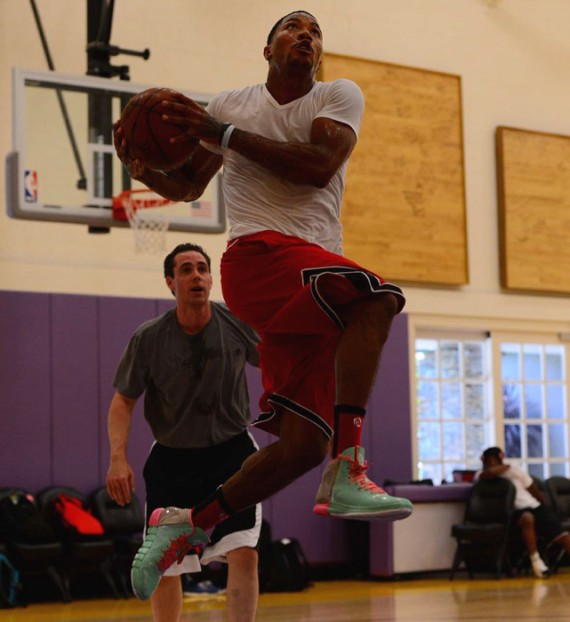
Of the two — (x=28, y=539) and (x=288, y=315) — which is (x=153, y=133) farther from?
(x=28, y=539)

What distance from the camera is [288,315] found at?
3.71 m

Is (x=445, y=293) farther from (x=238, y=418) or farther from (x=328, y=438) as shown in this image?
(x=328, y=438)

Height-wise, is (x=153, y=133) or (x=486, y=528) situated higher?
(x=153, y=133)

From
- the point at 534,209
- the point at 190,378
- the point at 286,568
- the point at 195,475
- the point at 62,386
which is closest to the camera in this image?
the point at 195,475

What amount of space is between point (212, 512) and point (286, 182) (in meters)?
1.18

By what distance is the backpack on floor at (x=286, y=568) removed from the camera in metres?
10.6

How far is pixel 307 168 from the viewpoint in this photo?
377 cm

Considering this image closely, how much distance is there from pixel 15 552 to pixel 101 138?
3.56 m

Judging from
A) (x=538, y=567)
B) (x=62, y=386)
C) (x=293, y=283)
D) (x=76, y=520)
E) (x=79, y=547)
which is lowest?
(x=538, y=567)

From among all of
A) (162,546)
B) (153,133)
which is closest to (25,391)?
(162,546)

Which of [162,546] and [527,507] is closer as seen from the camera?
[162,546]

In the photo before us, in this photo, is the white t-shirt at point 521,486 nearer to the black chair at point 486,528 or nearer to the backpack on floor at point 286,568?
the black chair at point 486,528

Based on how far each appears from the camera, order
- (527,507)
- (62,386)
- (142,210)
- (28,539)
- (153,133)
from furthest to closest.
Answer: (527,507) → (62,386) → (28,539) → (142,210) → (153,133)

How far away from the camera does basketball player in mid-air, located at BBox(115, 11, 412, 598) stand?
12.0 ft
